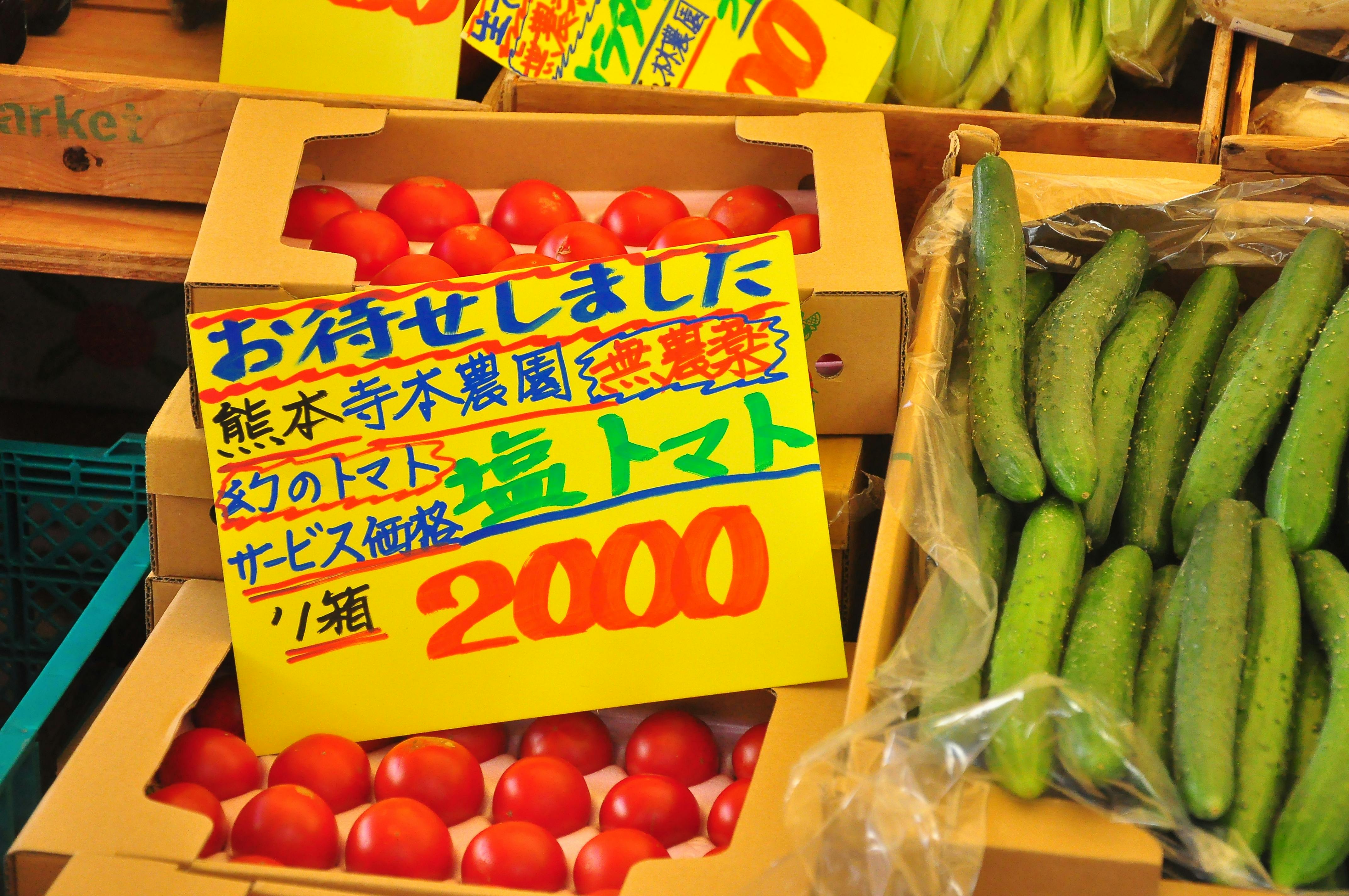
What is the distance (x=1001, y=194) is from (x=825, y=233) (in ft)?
0.60

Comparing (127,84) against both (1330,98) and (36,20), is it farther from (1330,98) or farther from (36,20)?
(1330,98)

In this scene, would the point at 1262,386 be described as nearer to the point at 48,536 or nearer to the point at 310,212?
the point at 310,212

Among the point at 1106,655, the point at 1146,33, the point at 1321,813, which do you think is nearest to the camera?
the point at 1321,813

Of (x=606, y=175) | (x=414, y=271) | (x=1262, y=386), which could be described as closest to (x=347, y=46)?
(x=606, y=175)

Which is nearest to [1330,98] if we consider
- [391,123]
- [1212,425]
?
[1212,425]

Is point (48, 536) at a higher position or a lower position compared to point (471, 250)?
lower

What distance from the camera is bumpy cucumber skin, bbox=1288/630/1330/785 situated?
769 mm

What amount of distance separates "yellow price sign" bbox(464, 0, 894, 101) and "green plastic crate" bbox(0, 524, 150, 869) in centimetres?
72

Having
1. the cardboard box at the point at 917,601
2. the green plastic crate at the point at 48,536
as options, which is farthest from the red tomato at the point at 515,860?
the green plastic crate at the point at 48,536

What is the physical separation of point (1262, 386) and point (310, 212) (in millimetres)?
921

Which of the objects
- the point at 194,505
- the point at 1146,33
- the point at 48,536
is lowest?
the point at 48,536

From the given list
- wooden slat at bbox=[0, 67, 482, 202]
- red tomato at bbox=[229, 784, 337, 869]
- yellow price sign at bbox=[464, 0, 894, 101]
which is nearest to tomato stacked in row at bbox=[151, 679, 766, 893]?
red tomato at bbox=[229, 784, 337, 869]

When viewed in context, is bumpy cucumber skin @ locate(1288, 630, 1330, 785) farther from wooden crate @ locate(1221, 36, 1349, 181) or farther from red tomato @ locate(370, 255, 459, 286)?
red tomato @ locate(370, 255, 459, 286)

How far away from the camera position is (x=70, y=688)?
3.44ft
